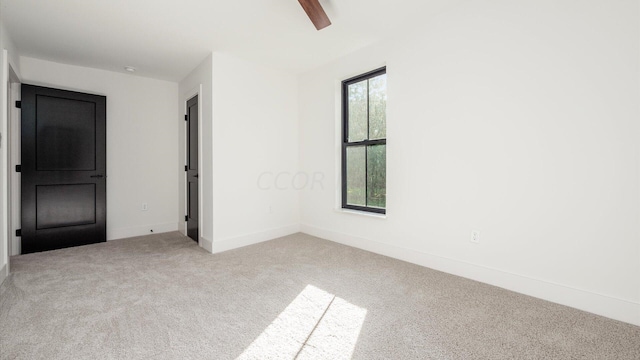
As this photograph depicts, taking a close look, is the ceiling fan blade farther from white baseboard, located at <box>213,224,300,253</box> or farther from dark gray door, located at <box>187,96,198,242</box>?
white baseboard, located at <box>213,224,300,253</box>

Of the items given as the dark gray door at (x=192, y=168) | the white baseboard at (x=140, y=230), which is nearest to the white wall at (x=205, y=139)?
the dark gray door at (x=192, y=168)

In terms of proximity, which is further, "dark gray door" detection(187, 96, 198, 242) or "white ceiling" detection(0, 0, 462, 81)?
Answer: "dark gray door" detection(187, 96, 198, 242)

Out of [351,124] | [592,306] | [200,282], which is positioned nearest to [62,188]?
[200,282]

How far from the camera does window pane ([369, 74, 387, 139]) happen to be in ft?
10.8

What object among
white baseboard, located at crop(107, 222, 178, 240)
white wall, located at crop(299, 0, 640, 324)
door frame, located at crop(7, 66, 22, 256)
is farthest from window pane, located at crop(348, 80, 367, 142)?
door frame, located at crop(7, 66, 22, 256)

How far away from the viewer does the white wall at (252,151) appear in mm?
3473

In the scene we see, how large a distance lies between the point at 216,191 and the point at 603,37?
12.5 ft

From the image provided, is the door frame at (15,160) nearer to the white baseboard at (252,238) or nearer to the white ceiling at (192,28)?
the white ceiling at (192,28)

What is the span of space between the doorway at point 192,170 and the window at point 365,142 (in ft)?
6.95

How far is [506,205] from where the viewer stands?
2318mm

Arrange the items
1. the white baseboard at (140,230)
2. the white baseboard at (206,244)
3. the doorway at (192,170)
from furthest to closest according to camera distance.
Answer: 1. the white baseboard at (140,230)
2. the doorway at (192,170)
3. the white baseboard at (206,244)

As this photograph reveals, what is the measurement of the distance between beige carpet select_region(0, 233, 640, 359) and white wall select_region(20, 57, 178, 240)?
1.32m

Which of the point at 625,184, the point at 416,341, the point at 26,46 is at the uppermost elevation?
the point at 26,46

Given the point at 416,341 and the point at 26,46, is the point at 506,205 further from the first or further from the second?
the point at 26,46
